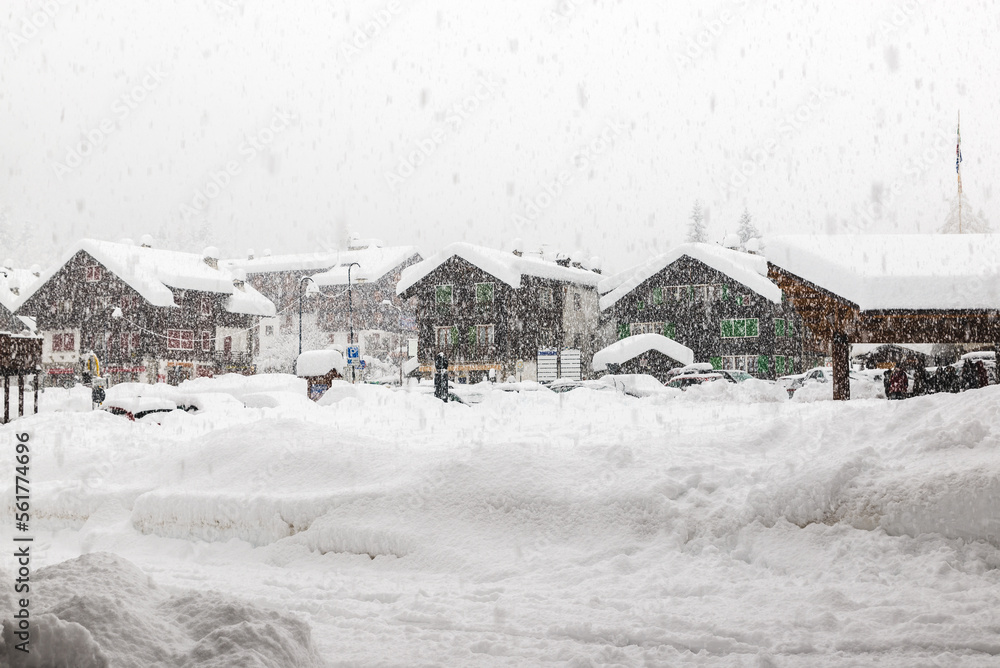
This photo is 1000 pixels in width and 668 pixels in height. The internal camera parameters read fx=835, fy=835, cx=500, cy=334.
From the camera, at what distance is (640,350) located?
141ft

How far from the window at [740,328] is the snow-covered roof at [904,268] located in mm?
29669

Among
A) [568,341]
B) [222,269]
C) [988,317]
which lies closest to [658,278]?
[568,341]

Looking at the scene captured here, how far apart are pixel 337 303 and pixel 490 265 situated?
19.3m

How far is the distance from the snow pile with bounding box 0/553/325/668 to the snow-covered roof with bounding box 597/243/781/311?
4284 centimetres

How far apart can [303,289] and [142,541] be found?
175 feet

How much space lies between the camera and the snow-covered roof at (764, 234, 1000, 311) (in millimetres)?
15086

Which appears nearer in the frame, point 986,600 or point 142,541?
point 986,600

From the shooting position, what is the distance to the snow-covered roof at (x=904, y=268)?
15.1 m

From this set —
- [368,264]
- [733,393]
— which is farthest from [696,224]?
[733,393]

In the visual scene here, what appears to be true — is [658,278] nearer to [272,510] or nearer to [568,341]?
[568,341]

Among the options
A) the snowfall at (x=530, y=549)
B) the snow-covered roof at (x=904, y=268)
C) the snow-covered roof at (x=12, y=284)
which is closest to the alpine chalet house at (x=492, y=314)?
the snow-covered roof at (x=12, y=284)

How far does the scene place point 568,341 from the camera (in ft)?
163

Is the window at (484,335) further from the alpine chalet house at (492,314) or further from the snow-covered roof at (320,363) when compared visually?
the snow-covered roof at (320,363)

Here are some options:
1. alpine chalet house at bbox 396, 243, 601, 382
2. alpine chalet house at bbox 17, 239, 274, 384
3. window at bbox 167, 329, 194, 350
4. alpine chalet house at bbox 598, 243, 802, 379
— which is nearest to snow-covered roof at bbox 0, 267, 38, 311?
alpine chalet house at bbox 17, 239, 274, 384
